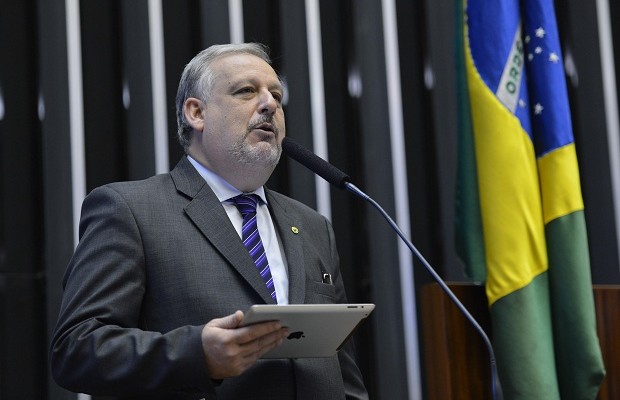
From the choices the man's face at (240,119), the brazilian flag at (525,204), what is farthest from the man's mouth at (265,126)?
the brazilian flag at (525,204)

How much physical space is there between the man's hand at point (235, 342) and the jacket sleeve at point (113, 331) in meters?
→ 0.03

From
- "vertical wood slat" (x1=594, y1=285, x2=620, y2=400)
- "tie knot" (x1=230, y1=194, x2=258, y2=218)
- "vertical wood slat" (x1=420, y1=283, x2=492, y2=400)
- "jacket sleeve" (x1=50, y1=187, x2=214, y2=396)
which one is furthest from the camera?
"vertical wood slat" (x1=594, y1=285, x2=620, y2=400)

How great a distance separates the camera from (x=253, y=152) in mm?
2246

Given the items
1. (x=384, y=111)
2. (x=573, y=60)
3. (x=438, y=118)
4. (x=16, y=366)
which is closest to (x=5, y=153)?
(x=16, y=366)

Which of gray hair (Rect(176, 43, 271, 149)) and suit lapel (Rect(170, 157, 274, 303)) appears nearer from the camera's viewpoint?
suit lapel (Rect(170, 157, 274, 303))

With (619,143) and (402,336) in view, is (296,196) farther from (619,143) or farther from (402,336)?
(619,143)

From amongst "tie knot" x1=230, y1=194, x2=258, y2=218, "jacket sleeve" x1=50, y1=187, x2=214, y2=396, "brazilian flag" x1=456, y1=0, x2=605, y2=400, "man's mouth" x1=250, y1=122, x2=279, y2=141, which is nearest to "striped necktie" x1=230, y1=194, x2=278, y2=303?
"tie knot" x1=230, y1=194, x2=258, y2=218

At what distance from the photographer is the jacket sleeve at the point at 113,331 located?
1.76m

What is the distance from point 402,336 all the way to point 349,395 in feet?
3.57

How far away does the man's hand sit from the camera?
5.45ft

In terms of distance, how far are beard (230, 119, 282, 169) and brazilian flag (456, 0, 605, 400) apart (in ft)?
2.85

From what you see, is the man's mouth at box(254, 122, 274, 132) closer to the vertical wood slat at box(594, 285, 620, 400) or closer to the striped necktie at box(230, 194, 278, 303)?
Answer: the striped necktie at box(230, 194, 278, 303)

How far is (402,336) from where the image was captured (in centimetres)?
331

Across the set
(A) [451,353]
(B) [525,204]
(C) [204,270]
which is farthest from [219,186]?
(B) [525,204]
